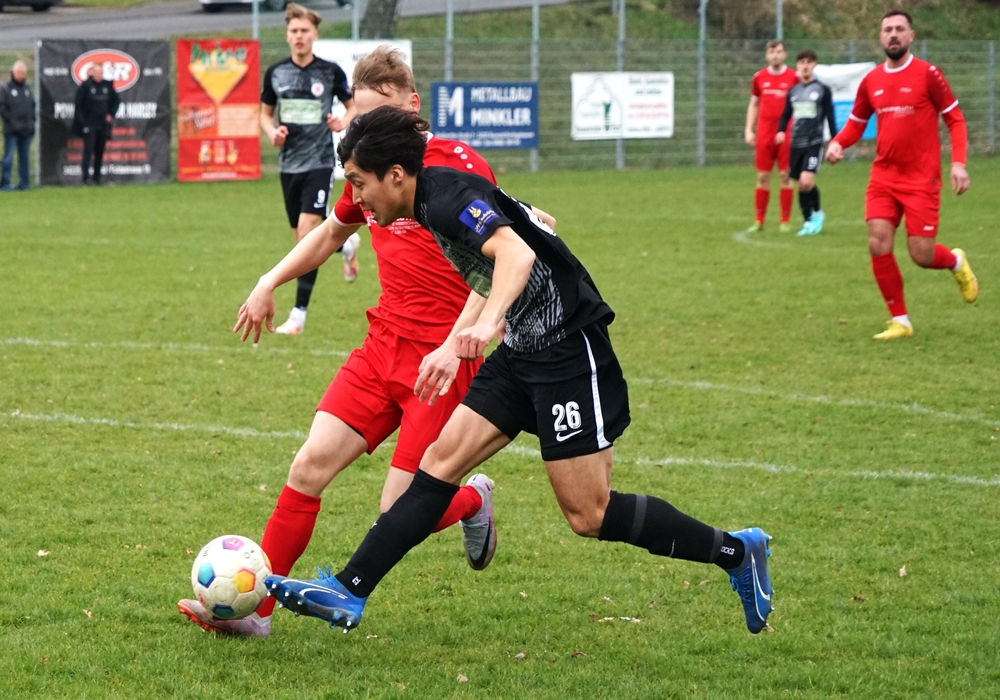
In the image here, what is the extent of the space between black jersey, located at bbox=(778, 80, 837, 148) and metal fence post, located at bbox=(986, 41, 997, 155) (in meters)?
15.4

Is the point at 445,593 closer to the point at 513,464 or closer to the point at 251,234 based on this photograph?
the point at 513,464

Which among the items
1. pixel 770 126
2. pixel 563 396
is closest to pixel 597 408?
pixel 563 396

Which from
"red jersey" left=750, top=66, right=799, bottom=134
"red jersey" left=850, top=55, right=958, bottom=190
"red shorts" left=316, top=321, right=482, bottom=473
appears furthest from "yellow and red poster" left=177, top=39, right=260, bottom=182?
"red shorts" left=316, top=321, right=482, bottom=473

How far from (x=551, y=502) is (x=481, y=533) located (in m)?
1.17

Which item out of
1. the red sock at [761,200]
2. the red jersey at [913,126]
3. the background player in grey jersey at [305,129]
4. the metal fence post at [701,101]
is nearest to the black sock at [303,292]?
the background player in grey jersey at [305,129]

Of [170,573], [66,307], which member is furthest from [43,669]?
[66,307]

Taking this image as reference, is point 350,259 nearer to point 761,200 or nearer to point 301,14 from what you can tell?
point 301,14

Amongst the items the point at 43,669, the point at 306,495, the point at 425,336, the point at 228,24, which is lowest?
the point at 43,669

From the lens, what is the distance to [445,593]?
15.2 ft

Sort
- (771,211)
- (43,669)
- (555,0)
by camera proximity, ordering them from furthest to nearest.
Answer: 1. (555,0)
2. (771,211)
3. (43,669)

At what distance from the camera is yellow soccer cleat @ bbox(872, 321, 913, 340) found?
367 inches

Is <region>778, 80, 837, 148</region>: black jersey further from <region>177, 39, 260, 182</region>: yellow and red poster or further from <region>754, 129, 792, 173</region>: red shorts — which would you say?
<region>177, 39, 260, 182</region>: yellow and red poster

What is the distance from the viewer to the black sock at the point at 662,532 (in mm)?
3959

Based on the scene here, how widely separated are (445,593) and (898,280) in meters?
5.91
